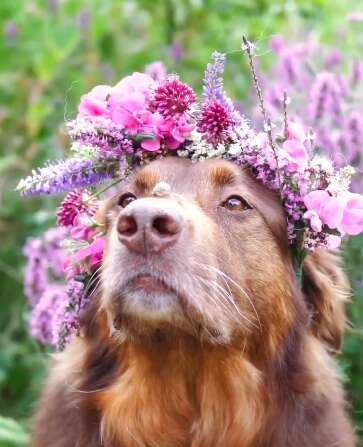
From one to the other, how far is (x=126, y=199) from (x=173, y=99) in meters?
0.43

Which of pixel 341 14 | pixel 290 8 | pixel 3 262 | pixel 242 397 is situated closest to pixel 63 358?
pixel 242 397

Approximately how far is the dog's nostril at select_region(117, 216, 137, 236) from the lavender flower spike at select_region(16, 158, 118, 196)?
0.61 meters

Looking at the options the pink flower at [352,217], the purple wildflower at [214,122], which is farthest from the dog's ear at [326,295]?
the purple wildflower at [214,122]

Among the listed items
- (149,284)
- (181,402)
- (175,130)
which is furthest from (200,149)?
(181,402)

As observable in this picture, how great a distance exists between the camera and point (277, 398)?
3.56 metres

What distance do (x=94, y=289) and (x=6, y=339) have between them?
2188mm

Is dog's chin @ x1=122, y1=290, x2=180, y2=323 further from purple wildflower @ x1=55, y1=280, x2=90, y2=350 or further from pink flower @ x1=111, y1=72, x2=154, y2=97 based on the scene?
pink flower @ x1=111, y1=72, x2=154, y2=97

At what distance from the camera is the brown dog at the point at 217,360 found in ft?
11.0

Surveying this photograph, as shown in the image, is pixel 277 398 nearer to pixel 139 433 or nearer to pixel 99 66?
pixel 139 433

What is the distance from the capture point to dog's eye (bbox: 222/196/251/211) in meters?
3.47

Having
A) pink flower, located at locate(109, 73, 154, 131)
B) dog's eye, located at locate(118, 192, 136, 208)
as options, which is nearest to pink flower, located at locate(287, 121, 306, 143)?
pink flower, located at locate(109, 73, 154, 131)

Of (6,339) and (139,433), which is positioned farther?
(6,339)

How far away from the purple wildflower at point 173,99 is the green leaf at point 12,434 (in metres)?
1.61

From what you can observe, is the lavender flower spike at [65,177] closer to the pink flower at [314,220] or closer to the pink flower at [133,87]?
the pink flower at [133,87]
